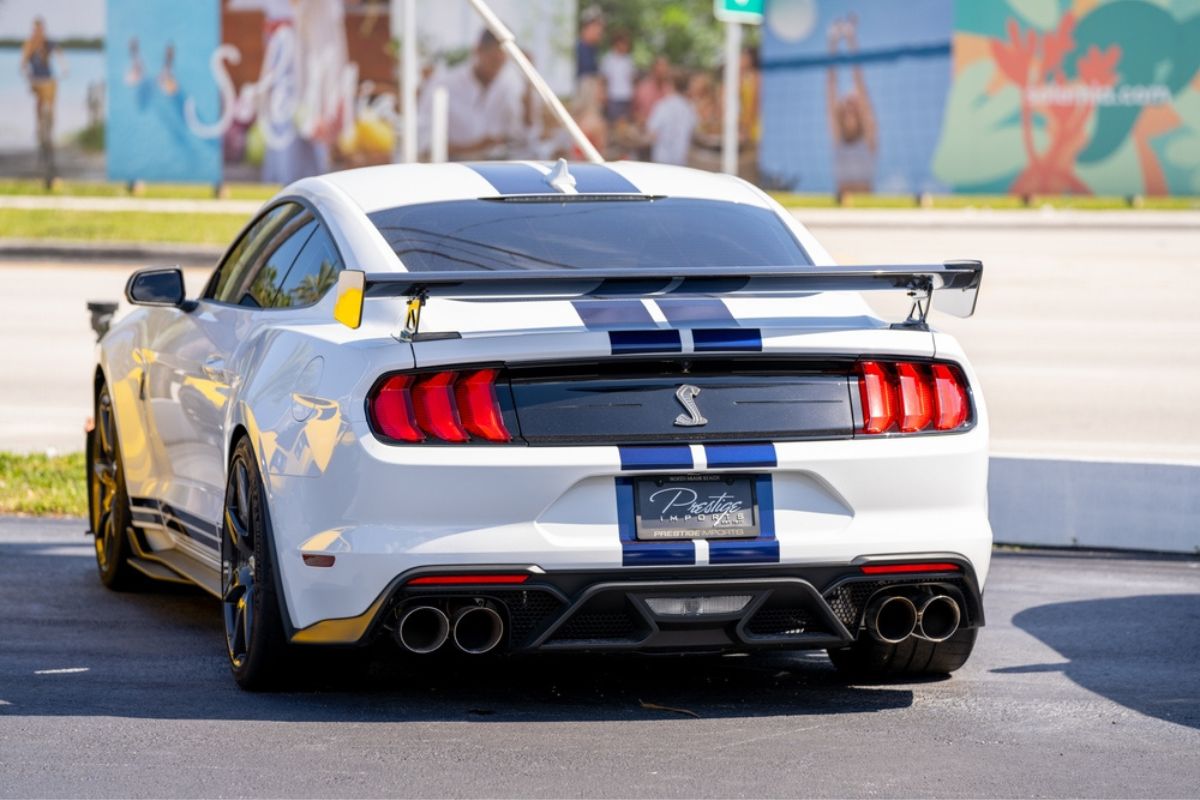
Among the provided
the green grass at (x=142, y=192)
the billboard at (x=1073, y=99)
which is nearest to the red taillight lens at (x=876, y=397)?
the green grass at (x=142, y=192)

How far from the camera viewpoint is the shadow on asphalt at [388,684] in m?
5.80

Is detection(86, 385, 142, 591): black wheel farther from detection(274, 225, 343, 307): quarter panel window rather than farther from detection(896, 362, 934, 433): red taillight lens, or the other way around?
detection(896, 362, 934, 433): red taillight lens

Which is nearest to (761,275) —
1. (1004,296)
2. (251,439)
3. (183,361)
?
(251,439)

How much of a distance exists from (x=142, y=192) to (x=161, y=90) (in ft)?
14.6

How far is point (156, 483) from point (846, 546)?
2.73 meters

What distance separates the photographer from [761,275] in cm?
548

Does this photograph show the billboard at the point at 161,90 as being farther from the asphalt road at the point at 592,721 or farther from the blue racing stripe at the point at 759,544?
the blue racing stripe at the point at 759,544

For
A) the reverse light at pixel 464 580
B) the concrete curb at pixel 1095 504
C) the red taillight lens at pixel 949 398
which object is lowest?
the concrete curb at pixel 1095 504

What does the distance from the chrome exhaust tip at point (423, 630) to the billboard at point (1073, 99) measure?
39.8m

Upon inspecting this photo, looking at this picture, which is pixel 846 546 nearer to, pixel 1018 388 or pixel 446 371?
pixel 446 371

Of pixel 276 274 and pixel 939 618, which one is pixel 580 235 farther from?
pixel 939 618

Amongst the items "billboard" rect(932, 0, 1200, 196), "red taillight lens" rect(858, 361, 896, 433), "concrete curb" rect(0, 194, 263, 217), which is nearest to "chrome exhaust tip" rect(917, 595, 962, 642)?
"red taillight lens" rect(858, 361, 896, 433)

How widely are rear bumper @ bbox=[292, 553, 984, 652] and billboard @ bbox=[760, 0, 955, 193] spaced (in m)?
39.6

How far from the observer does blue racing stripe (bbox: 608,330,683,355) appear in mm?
5410
